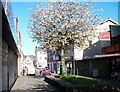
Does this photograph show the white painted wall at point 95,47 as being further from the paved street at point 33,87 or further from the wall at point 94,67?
the paved street at point 33,87

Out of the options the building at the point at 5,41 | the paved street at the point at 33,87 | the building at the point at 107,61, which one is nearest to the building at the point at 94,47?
the building at the point at 107,61

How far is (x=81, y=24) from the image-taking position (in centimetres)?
3453

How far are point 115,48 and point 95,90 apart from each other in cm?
1975

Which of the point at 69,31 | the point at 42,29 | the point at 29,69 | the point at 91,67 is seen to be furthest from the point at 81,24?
the point at 29,69

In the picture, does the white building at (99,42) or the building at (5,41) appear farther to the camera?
the white building at (99,42)

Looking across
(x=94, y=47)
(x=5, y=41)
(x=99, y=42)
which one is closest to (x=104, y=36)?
(x=99, y=42)

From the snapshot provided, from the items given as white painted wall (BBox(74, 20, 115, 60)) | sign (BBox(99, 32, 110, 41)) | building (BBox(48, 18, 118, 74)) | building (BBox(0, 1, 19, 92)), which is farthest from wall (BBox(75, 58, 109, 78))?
building (BBox(0, 1, 19, 92))

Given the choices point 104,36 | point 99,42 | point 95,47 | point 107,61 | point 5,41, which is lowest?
point 107,61

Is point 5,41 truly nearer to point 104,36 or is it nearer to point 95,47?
point 104,36

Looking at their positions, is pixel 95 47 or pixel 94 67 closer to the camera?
pixel 94 67

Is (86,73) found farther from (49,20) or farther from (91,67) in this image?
(49,20)

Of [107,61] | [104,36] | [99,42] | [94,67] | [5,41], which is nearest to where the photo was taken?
[5,41]

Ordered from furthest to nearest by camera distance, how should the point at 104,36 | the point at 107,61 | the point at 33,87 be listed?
the point at 104,36 → the point at 107,61 → the point at 33,87

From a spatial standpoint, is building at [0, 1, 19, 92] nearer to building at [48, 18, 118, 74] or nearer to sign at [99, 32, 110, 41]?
building at [48, 18, 118, 74]
